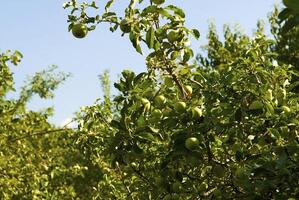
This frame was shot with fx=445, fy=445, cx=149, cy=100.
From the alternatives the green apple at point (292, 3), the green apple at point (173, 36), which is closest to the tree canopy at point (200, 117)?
the green apple at point (173, 36)

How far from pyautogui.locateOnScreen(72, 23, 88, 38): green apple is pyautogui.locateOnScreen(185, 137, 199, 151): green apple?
3.51 ft

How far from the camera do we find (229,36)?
686 inches

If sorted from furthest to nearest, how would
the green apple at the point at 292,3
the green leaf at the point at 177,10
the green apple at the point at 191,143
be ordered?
the green leaf at the point at 177,10 < the green apple at the point at 191,143 < the green apple at the point at 292,3

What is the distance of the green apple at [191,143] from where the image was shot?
2.72 m

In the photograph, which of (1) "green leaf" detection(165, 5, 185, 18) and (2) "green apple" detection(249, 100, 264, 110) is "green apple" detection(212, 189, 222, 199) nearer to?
(2) "green apple" detection(249, 100, 264, 110)

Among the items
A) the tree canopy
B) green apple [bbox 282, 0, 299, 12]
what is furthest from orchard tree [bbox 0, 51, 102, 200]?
green apple [bbox 282, 0, 299, 12]

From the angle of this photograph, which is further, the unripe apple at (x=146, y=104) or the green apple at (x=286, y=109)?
the unripe apple at (x=146, y=104)

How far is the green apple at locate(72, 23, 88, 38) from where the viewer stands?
3100 millimetres

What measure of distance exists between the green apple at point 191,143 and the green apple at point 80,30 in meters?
1.07

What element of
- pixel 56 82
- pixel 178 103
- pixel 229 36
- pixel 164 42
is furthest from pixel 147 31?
pixel 229 36

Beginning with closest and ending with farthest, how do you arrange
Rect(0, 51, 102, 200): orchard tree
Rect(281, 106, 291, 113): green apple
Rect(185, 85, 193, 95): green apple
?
Rect(281, 106, 291, 113): green apple, Rect(185, 85, 193, 95): green apple, Rect(0, 51, 102, 200): orchard tree

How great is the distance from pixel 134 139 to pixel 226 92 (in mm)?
738

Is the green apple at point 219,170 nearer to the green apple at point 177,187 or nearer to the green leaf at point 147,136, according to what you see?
the green apple at point 177,187

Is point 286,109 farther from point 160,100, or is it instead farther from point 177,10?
point 177,10
